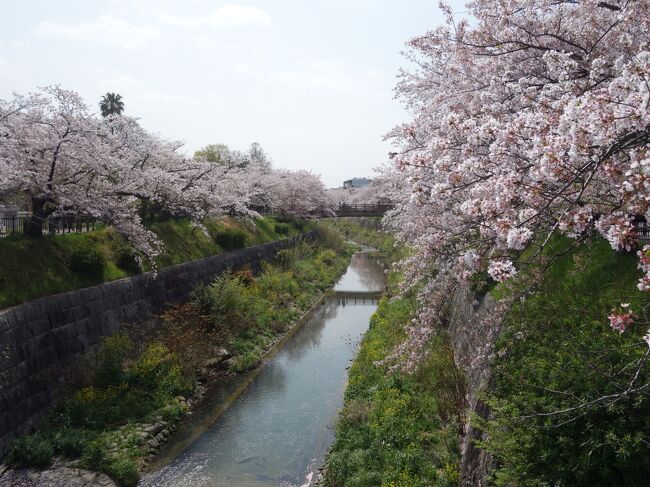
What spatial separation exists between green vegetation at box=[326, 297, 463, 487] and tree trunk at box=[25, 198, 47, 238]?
10.7 m

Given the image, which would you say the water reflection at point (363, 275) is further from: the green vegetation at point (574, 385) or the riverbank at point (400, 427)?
the green vegetation at point (574, 385)

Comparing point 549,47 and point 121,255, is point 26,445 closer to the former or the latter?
point 121,255

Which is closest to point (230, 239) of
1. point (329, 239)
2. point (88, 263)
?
point (88, 263)

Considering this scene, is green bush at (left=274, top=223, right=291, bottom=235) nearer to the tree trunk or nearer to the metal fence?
the metal fence

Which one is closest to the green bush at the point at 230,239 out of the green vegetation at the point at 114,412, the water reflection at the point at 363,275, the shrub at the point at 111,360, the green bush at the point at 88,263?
the water reflection at the point at 363,275

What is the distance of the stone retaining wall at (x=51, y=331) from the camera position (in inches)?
412

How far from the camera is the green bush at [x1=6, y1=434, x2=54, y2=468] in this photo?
32.0 ft

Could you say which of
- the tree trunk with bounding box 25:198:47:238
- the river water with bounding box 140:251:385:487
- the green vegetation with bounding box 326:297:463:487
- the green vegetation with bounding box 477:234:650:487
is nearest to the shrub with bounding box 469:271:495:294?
the green vegetation with bounding box 326:297:463:487

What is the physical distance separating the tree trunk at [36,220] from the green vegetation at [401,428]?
419 inches

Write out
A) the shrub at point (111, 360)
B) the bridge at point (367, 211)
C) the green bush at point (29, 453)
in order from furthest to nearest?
the bridge at point (367, 211) < the shrub at point (111, 360) < the green bush at point (29, 453)

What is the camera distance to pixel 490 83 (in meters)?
7.79

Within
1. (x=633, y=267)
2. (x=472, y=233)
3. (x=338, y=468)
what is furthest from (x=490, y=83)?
(x=338, y=468)

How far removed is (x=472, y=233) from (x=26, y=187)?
11.8m

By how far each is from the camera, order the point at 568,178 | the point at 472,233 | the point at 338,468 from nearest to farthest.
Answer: the point at 568,178
the point at 472,233
the point at 338,468
